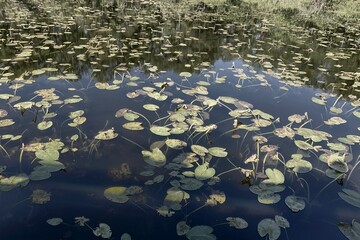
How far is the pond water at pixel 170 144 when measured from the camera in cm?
237

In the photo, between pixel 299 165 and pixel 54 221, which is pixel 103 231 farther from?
pixel 299 165

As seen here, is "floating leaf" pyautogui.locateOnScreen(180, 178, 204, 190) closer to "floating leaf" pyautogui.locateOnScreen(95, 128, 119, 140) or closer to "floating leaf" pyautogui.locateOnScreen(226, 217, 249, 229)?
"floating leaf" pyautogui.locateOnScreen(226, 217, 249, 229)

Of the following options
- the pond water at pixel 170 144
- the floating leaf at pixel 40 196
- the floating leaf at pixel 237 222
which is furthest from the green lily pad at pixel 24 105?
the floating leaf at pixel 237 222

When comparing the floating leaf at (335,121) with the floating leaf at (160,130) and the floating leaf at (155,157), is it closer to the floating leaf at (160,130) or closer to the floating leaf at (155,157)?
the floating leaf at (160,130)

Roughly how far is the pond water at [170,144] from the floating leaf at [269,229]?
1 centimetres

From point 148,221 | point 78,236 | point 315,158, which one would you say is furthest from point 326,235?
point 78,236

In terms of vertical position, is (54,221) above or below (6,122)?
below

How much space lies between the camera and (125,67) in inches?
215

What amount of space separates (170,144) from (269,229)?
135 centimetres

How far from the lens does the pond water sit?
237 cm

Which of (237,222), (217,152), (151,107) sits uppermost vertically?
(151,107)

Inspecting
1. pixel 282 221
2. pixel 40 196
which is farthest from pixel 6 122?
pixel 282 221

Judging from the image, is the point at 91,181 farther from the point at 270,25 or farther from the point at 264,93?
the point at 270,25

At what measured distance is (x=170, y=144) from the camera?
3176mm
